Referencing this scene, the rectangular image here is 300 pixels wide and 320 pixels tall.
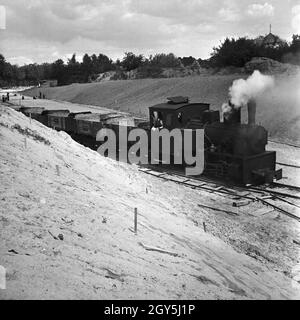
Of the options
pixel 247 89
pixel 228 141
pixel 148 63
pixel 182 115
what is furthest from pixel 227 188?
pixel 148 63

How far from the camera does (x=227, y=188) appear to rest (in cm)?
1378

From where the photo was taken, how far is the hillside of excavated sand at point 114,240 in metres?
5.23

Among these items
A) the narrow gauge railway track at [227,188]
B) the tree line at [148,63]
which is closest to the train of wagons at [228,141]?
the narrow gauge railway track at [227,188]

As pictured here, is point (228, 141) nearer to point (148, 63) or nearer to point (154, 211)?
point (154, 211)

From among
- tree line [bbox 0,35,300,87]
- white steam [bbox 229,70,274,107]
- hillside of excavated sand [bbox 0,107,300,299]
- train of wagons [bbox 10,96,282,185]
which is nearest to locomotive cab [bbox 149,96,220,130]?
train of wagons [bbox 10,96,282,185]

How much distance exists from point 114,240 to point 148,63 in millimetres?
69766

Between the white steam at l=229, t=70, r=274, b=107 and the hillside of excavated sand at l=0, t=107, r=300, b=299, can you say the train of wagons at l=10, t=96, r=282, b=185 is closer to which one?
the white steam at l=229, t=70, r=274, b=107

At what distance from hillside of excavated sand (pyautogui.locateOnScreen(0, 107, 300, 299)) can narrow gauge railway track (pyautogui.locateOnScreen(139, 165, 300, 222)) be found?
87 cm

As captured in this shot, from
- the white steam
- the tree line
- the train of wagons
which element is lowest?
the train of wagons

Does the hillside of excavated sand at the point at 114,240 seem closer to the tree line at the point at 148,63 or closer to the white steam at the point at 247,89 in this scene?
the white steam at the point at 247,89

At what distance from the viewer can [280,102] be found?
94.1ft

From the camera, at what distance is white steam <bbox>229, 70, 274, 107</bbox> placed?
1395 cm

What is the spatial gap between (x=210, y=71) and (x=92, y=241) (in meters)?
46.6
